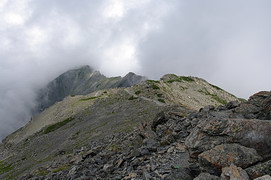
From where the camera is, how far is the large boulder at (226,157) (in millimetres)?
15133

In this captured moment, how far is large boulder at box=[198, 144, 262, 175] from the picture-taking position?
15133 mm

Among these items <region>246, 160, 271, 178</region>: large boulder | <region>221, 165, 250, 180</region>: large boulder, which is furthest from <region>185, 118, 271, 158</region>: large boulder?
<region>221, 165, 250, 180</region>: large boulder

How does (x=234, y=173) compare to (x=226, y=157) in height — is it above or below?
below

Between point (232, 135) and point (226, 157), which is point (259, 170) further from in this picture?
point (232, 135)

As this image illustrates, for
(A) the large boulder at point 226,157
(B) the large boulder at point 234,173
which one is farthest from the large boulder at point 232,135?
(B) the large boulder at point 234,173

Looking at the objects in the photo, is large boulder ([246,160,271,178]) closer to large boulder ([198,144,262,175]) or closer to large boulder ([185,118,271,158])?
large boulder ([198,144,262,175])

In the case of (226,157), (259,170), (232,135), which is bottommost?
(259,170)

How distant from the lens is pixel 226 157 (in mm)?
15422

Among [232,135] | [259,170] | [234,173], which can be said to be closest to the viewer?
[234,173]

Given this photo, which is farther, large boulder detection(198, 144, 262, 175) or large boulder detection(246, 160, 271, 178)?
large boulder detection(198, 144, 262, 175)

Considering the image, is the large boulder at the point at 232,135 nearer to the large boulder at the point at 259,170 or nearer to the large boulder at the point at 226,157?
the large boulder at the point at 226,157

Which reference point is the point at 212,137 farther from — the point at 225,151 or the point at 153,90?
the point at 153,90

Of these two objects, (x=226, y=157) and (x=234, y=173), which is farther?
(x=226, y=157)

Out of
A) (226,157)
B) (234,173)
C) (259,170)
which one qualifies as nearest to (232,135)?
(226,157)
